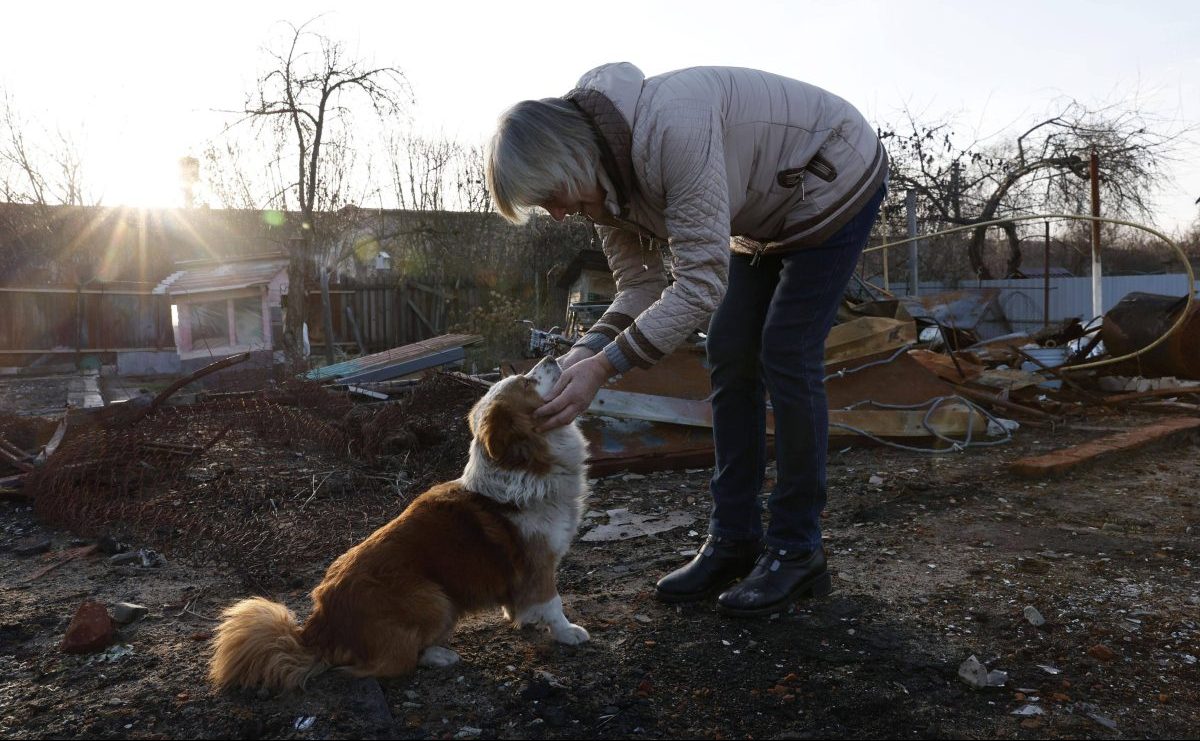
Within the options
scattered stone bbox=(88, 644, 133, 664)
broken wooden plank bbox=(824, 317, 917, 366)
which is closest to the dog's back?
scattered stone bbox=(88, 644, 133, 664)

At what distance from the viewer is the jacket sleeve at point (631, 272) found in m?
2.86

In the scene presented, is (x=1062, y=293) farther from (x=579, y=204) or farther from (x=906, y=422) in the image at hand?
(x=579, y=204)

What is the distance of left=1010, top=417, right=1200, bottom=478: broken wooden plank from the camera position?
4.66m

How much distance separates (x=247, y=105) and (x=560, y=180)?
14.3 m

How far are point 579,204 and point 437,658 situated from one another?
145cm

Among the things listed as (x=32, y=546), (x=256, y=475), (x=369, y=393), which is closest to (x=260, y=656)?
(x=32, y=546)

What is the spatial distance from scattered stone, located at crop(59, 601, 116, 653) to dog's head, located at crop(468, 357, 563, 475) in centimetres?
136

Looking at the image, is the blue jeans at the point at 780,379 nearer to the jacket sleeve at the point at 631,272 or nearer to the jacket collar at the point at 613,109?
the jacket sleeve at the point at 631,272

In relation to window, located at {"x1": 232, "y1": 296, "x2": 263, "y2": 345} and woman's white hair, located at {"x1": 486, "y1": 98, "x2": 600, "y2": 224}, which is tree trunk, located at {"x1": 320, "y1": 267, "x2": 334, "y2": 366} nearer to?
window, located at {"x1": 232, "y1": 296, "x2": 263, "y2": 345}

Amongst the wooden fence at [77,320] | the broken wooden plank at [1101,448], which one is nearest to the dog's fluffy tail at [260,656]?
the broken wooden plank at [1101,448]

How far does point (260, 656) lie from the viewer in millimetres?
2184

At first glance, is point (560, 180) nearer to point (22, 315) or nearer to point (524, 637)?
point (524, 637)

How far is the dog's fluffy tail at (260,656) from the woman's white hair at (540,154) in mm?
1382

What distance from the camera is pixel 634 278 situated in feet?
9.61
